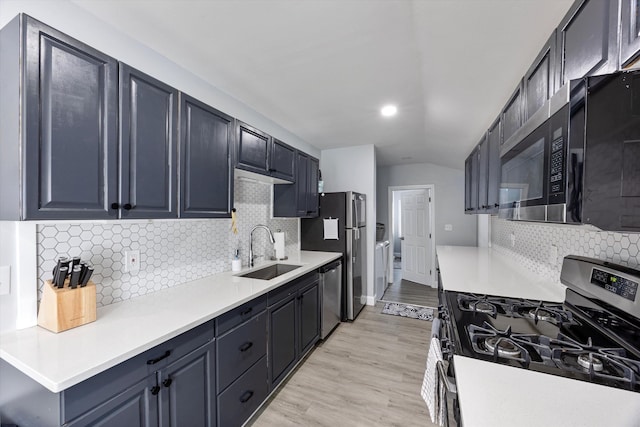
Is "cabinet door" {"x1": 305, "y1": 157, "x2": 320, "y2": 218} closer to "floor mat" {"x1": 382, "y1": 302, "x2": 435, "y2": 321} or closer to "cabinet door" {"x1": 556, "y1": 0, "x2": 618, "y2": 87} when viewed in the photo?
"floor mat" {"x1": 382, "y1": 302, "x2": 435, "y2": 321}

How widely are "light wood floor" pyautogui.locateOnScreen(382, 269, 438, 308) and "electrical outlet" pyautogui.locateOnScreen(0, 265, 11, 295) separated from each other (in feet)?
13.9

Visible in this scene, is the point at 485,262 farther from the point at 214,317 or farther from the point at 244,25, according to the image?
the point at 244,25

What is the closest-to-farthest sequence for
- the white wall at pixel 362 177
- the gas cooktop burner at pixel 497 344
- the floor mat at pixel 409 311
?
1. the gas cooktop burner at pixel 497 344
2. the floor mat at pixel 409 311
3. the white wall at pixel 362 177

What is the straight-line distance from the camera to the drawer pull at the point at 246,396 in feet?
5.43

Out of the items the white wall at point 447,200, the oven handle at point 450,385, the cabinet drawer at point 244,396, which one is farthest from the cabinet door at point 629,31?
the white wall at point 447,200

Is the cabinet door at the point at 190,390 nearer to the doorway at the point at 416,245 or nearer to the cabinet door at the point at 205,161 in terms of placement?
the cabinet door at the point at 205,161

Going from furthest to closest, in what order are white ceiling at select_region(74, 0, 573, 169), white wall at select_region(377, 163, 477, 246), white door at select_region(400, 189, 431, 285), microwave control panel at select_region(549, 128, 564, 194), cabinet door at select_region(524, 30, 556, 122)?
white door at select_region(400, 189, 431, 285) < white wall at select_region(377, 163, 477, 246) < white ceiling at select_region(74, 0, 573, 169) < cabinet door at select_region(524, 30, 556, 122) < microwave control panel at select_region(549, 128, 564, 194)

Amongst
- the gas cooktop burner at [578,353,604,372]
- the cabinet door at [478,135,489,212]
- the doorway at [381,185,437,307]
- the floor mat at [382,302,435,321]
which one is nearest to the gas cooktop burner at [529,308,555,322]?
the gas cooktop burner at [578,353,604,372]

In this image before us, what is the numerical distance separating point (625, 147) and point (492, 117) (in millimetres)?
2091

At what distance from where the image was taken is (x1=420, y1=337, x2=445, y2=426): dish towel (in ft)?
3.27

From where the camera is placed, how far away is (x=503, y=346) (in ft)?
3.21

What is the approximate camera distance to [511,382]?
787 millimetres

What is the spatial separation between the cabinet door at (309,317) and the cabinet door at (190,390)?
1.05 m

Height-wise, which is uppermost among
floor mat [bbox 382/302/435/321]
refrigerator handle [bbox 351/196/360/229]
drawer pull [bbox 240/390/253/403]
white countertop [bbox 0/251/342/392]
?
refrigerator handle [bbox 351/196/360/229]
